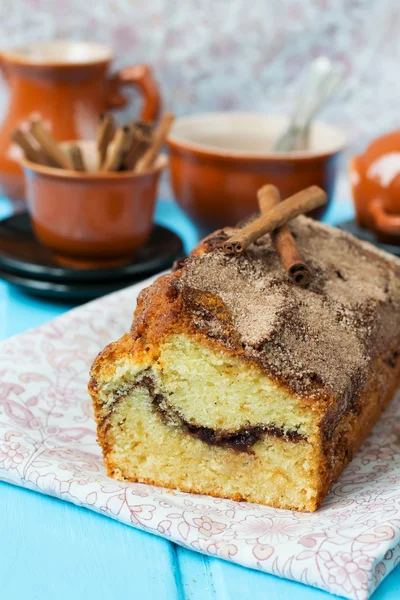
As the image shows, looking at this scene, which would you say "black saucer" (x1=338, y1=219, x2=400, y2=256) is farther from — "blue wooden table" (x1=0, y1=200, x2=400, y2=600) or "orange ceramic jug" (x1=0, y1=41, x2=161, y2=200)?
"blue wooden table" (x1=0, y1=200, x2=400, y2=600)

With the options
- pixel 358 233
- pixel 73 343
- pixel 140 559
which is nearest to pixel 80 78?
pixel 358 233

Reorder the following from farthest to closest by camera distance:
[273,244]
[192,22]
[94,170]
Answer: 1. [192,22]
2. [94,170]
3. [273,244]

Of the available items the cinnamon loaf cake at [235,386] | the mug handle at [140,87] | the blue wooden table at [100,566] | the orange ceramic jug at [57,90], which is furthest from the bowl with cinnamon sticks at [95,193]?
the blue wooden table at [100,566]

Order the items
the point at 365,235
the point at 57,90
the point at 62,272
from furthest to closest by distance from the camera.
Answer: the point at 57,90, the point at 365,235, the point at 62,272

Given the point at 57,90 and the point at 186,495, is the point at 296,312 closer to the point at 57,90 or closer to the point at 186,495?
the point at 186,495

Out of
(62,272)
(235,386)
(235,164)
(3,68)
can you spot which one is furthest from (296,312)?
(3,68)

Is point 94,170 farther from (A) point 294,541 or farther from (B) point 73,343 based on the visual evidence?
(A) point 294,541
